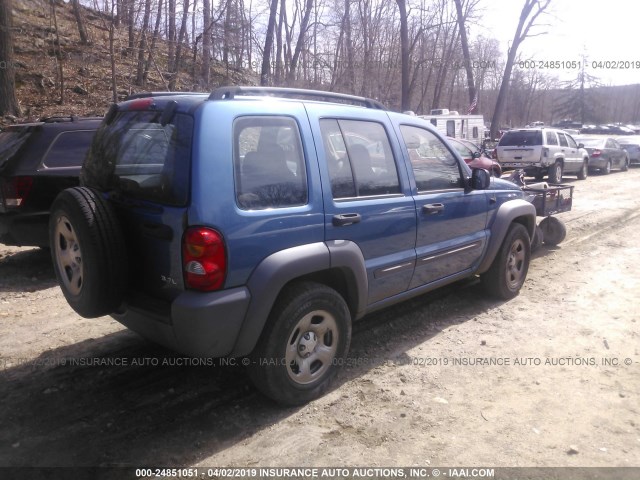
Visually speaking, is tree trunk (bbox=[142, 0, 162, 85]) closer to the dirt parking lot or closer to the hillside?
the hillside

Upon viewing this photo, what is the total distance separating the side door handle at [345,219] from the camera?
3.55 meters

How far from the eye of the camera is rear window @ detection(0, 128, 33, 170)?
19.8 feet

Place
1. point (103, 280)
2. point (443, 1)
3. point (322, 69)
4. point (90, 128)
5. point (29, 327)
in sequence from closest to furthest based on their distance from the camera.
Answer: point (103, 280) → point (29, 327) → point (90, 128) → point (322, 69) → point (443, 1)

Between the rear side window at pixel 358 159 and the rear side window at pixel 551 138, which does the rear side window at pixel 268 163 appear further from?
the rear side window at pixel 551 138

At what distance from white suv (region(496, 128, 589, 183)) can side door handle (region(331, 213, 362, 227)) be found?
1488cm

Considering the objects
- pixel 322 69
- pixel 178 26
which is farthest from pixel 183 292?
pixel 322 69

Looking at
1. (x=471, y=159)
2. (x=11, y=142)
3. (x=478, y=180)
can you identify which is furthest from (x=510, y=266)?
(x=471, y=159)

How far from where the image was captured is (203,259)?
9.65 feet

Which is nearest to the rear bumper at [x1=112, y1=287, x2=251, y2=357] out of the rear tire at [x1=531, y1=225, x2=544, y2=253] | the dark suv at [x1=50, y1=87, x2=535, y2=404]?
the dark suv at [x1=50, y1=87, x2=535, y2=404]

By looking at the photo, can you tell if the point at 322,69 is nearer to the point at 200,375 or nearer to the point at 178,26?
the point at 178,26

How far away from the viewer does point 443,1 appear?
3484 centimetres

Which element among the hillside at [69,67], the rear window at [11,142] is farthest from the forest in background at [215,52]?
the rear window at [11,142]

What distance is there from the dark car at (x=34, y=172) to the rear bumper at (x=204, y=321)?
11.9ft

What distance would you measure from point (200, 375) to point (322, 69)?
80.3 feet
